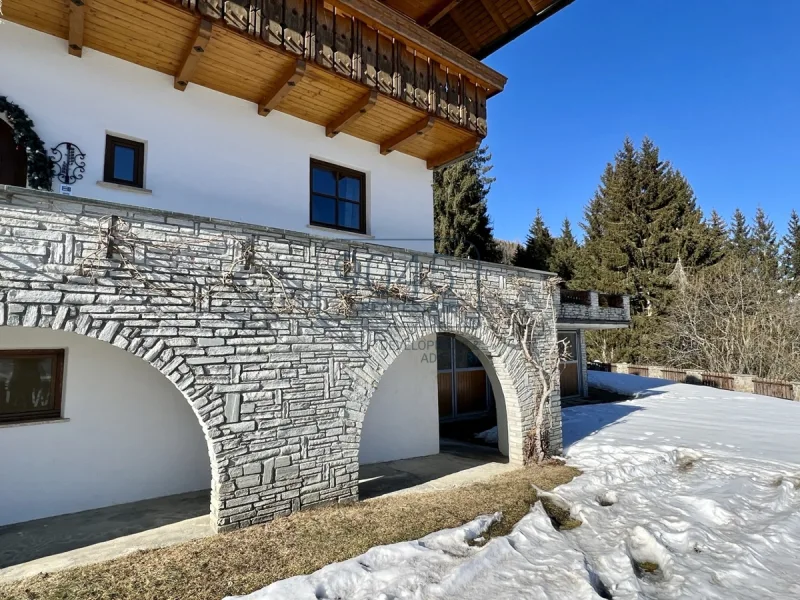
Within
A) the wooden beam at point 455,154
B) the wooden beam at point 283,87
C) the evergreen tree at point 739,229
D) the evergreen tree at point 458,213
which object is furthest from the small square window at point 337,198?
the evergreen tree at point 739,229

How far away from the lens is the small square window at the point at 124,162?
552 cm

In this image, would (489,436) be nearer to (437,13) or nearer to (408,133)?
(408,133)

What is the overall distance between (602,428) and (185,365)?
8596mm

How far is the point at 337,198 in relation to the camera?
7461mm

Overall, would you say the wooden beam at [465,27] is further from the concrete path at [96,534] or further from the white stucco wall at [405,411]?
the concrete path at [96,534]

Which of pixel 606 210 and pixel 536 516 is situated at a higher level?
pixel 606 210

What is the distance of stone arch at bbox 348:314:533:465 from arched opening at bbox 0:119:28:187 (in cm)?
454

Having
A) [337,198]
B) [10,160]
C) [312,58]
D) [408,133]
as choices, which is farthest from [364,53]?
[10,160]

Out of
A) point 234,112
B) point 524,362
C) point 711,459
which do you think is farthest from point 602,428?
point 234,112

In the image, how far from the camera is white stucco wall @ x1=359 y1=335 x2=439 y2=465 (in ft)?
24.6

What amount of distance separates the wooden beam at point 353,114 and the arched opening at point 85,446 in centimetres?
448

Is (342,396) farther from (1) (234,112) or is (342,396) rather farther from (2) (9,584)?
(1) (234,112)

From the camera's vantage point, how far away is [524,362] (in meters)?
7.18

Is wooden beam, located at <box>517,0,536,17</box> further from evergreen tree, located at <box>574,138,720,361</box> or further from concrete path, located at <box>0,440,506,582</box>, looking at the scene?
evergreen tree, located at <box>574,138,720,361</box>
